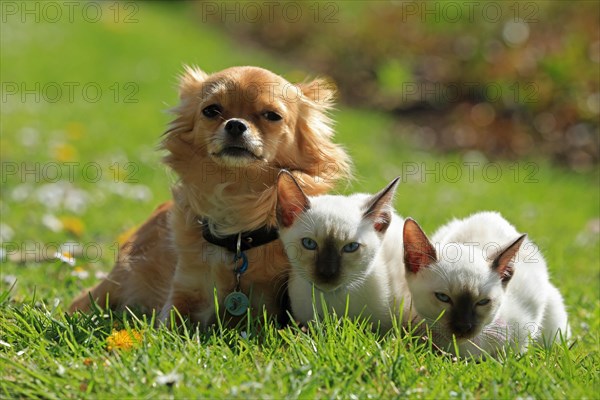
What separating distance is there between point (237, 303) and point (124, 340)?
62 cm

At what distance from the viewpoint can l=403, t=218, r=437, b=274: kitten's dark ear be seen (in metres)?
3.26

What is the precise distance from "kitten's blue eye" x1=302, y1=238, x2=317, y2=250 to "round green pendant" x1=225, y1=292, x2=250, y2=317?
1.42 feet

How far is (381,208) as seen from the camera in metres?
3.30

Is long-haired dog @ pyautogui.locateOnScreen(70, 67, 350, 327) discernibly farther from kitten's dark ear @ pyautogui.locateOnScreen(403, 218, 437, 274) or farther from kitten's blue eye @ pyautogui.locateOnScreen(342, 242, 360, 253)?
kitten's dark ear @ pyautogui.locateOnScreen(403, 218, 437, 274)

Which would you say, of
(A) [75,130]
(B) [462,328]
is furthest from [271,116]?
(A) [75,130]

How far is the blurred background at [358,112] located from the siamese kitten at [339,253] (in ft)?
2.89

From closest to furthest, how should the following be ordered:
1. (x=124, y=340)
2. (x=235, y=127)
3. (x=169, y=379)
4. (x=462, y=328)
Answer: (x=169, y=379) → (x=124, y=340) → (x=462, y=328) → (x=235, y=127)

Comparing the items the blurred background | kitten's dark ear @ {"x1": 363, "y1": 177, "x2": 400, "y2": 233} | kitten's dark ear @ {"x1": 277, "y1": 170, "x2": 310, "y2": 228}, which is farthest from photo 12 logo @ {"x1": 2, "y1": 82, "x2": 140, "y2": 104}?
kitten's dark ear @ {"x1": 363, "y1": 177, "x2": 400, "y2": 233}

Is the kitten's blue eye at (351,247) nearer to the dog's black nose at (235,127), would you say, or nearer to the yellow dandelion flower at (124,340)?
the dog's black nose at (235,127)

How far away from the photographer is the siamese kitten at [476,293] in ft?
10.3

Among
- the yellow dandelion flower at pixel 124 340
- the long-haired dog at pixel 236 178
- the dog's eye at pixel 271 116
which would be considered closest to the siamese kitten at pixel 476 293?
the long-haired dog at pixel 236 178

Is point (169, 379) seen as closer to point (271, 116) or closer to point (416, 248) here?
point (416, 248)

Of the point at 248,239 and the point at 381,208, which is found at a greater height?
the point at 381,208

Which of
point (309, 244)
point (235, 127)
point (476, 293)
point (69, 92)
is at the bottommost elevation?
point (69, 92)
